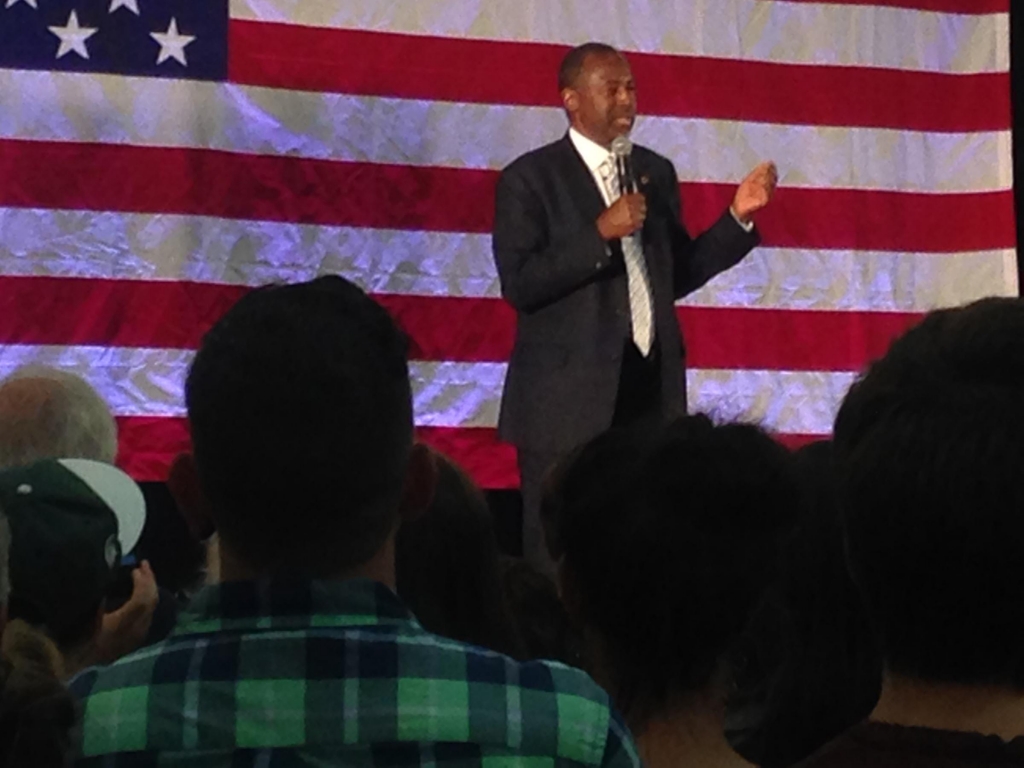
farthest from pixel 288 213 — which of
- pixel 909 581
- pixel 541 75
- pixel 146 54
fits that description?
pixel 909 581

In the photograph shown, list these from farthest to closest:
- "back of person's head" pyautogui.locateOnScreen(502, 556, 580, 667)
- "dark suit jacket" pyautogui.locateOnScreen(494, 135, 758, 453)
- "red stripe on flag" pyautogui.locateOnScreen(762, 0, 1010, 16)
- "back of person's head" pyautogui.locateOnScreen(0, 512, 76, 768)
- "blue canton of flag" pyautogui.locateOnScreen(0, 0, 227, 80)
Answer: "red stripe on flag" pyautogui.locateOnScreen(762, 0, 1010, 16) → "blue canton of flag" pyautogui.locateOnScreen(0, 0, 227, 80) → "dark suit jacket" pyautogui.locateOnScreen(494, 135, 758, 453) → "back of person's head" pyautogui.locateOnScreen(502, 556, 580, 667) → "back of person's head" pyautogui.locateOnScreen(0, 512, 76, 768)

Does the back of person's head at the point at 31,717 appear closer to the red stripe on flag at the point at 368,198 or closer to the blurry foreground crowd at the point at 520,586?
the blurry foreground crowd at the point at 520,586

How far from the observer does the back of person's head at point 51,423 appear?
1819 millimetres

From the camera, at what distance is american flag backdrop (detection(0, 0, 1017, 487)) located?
12.0 feet

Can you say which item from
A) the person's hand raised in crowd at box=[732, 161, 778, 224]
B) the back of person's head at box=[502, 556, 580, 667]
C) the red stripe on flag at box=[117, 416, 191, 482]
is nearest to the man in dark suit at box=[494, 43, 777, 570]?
the person's hand raised in crowd at box=[732, 161, 778, 224]

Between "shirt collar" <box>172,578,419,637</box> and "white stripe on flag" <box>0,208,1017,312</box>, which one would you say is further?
"white stripe on flag" <box>0,208,1017,312</box>

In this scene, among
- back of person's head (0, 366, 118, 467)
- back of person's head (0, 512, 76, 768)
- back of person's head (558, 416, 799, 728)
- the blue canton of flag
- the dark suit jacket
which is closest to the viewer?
back of person's head (0, 512, 76, 768)

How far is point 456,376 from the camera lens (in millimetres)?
3928

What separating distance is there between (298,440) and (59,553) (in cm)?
40

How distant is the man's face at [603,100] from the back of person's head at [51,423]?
171cm

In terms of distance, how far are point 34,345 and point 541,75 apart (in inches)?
56.7

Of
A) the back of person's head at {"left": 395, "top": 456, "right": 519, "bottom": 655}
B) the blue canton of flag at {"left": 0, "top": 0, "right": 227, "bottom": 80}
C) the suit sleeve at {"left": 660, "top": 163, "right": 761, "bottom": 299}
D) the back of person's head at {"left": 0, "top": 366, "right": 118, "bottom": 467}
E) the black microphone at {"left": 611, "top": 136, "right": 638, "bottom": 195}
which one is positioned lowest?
the back of person's head at {"left": 395, "top": 456, "right": 519, "bottom": 655}

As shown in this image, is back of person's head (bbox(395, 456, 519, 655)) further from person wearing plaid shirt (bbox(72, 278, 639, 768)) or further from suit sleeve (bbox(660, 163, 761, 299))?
suit sleeve (bbox(660, 163, 761, 299))

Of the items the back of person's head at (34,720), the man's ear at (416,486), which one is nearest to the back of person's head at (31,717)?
the back of person's head at (34,720)
